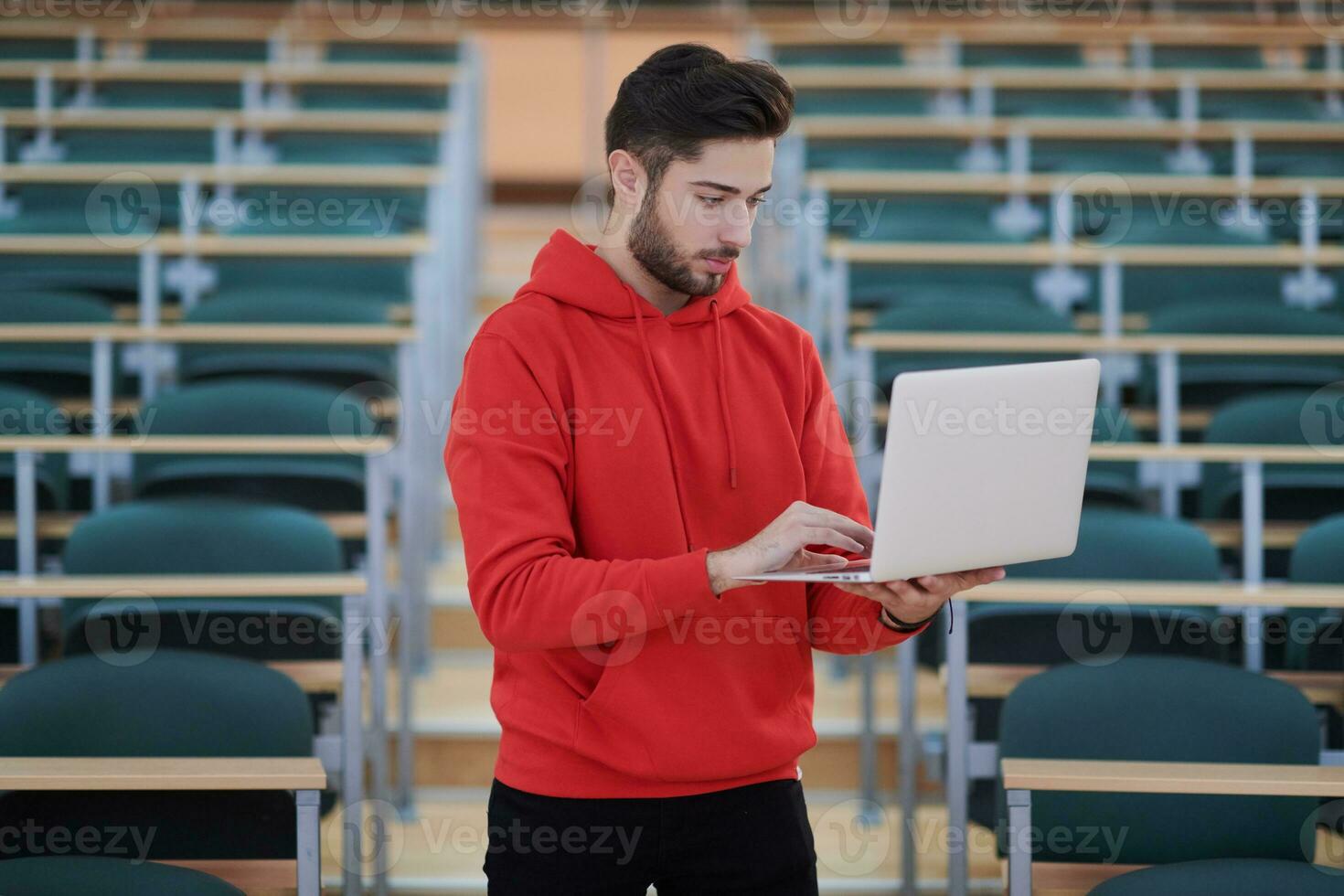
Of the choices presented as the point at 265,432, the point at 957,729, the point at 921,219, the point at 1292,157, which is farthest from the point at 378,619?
the point at 1292,157

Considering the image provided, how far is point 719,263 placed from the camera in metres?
1.14

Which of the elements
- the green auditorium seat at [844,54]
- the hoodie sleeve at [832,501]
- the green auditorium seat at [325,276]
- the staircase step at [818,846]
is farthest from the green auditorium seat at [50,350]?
the green auditorium seat at [844,54]

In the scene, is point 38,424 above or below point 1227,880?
above

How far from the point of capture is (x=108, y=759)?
56.9 inches

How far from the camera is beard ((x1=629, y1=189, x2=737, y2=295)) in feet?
3.75

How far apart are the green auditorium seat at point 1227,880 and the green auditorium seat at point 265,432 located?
1.59 meters

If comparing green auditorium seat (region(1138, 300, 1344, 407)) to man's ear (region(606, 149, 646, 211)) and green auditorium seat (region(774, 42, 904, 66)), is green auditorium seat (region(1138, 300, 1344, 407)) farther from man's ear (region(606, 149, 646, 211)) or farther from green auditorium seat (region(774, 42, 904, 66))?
green auditorium seat (region(774, 42, 904, 66))

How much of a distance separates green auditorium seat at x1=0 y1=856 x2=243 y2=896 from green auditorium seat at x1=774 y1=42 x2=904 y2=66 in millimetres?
4384

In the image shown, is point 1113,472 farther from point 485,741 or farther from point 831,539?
point 831,539

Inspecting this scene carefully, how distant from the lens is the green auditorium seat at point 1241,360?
2939mm

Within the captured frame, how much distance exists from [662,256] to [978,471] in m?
0.32

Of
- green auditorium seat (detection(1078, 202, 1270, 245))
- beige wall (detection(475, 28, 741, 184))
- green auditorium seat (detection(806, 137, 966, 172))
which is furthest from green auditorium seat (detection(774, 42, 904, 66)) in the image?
green auditorium seat (detection(1078, 202, 1270, 245))

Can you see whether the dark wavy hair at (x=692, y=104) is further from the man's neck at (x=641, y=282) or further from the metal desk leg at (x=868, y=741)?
the metal desk leg at (x=868, y=741)

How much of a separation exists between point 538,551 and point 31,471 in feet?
4.76
